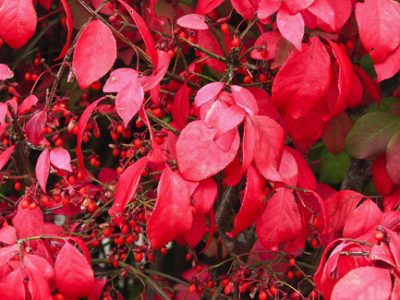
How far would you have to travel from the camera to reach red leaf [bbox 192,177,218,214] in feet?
3.92

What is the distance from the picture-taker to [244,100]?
3.70 feet

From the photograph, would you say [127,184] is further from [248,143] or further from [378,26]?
[378,26]

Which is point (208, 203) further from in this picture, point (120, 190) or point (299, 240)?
point (299, 240)

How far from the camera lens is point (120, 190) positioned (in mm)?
1150

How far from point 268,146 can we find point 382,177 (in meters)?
0.37

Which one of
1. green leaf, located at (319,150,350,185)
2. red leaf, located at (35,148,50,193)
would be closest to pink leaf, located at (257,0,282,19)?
red leaf, located at (35,148,50,193)

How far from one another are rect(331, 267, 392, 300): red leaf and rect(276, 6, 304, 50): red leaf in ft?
1.07

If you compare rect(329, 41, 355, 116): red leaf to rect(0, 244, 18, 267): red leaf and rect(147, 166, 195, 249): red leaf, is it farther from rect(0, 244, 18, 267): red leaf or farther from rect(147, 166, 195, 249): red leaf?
rect(0, 244, 18, 267): red leaf

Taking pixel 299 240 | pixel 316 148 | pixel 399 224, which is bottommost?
pixel 316 148

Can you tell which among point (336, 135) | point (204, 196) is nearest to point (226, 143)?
point (204, 196)

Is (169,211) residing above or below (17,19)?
below

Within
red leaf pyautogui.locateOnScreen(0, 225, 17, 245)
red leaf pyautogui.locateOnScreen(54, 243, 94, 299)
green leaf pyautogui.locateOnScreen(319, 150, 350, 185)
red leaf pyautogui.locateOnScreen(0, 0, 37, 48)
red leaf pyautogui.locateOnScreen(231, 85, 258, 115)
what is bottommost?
green leaf pyautogui.locateOnScreen(319, 150, 350, 185)

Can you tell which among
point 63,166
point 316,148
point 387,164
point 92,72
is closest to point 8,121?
point 63,166

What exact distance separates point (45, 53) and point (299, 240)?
94 centimetres
